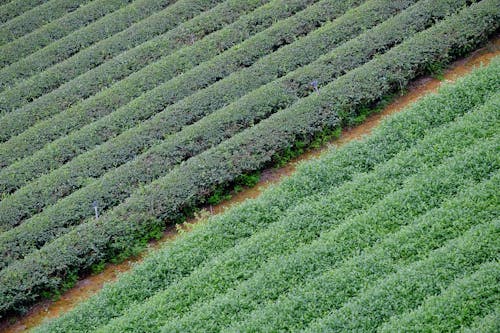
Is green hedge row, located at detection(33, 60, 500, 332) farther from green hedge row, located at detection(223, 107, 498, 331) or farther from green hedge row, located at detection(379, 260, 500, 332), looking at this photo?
green hedge row, located at detection(379, 260, 500, 332)

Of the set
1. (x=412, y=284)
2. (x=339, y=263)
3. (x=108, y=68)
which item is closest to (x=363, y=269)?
(x=339, y=263)

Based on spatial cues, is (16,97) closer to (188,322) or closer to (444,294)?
(188,322)

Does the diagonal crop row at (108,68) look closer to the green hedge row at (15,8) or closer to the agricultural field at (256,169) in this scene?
the agricultural field at (256,169)

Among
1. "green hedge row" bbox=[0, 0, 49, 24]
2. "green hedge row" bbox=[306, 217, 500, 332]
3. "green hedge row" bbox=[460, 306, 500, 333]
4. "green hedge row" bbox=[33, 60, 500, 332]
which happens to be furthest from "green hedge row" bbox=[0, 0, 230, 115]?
"green hedge row" bbox=[460, 306, 500, 333]

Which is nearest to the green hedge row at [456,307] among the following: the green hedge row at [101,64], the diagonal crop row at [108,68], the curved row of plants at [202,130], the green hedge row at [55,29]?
the curved row of plants at [202,130]

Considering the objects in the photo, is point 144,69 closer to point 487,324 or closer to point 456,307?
point 456,307
